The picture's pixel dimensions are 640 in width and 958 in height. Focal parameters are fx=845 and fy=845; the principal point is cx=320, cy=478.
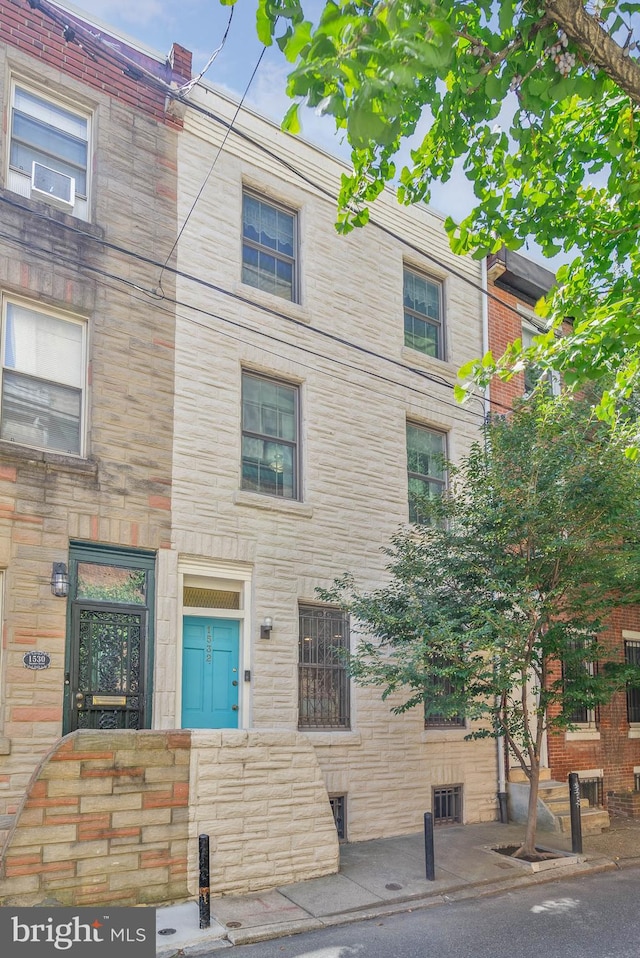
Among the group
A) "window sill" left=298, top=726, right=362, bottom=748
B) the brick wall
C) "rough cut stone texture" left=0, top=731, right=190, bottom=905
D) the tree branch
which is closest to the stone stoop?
"window sill" left=298, top=726, right=362, bottom=748

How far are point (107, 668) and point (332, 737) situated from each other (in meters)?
3.49

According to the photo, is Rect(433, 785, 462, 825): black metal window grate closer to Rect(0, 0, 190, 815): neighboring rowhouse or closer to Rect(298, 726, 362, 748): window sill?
Rect(298, 726, 362, 748): window sill

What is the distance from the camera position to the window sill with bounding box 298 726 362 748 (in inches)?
453

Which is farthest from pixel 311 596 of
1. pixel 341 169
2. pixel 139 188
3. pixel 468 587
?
pixel 341 169

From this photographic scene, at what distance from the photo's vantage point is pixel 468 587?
35.4ft

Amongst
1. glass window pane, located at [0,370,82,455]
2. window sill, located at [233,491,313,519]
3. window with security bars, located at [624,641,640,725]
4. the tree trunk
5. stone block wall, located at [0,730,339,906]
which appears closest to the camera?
stone block wall, located at [0,730,339,906]

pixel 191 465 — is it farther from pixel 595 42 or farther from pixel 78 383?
pixel 595 42

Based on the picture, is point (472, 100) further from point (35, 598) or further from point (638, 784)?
point (638, 784)

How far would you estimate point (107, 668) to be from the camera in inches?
388

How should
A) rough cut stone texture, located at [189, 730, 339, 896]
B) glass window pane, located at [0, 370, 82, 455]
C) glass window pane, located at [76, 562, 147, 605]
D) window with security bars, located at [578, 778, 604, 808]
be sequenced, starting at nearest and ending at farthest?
1. rough cut stone texture, located at [189, 730, 339, 896]
2. glass window pane, located at [0, 370, 82, 455]
3. glass window pane, located at [76, 562, 147, 605]
4. window with security bars, located at [578, 778, 604, 808]

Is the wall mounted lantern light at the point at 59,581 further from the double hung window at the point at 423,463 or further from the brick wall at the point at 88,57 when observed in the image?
the brick wall at the point at 88,57

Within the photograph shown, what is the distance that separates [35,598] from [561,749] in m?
10.0

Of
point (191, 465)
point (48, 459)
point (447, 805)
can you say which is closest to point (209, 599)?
point (191, 465)

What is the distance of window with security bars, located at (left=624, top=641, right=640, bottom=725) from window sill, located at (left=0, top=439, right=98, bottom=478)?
1212 centimetres
